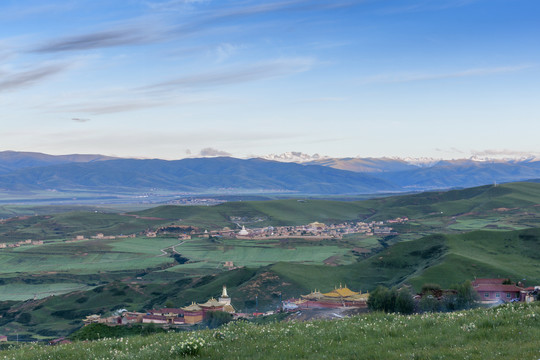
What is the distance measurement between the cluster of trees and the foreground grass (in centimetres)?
6248

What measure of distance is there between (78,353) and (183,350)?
4165 millimetres

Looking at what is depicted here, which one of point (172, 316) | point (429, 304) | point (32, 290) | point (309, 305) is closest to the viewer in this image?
point (429, 304)

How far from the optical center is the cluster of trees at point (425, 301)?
3292 inches

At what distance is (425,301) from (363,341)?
69.9 meters

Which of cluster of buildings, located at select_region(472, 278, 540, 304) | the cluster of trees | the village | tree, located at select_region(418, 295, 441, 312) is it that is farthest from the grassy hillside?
tree, located at select_region(418, 295, 441, 312)

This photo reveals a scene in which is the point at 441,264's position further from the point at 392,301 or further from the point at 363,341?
the point at 363,341

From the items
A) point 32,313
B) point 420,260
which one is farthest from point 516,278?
point 32,313

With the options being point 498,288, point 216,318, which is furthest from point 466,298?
point 216,318

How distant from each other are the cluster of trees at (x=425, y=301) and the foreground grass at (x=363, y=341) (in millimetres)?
62477

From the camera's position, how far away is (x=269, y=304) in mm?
136625

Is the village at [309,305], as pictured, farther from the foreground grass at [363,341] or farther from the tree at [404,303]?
the foreground grass at [363,341]

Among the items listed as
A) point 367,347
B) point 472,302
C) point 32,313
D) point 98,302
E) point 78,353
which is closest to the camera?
point 367,347

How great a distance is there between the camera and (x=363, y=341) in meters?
18.4

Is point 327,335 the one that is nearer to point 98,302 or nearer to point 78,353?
point 78,353
